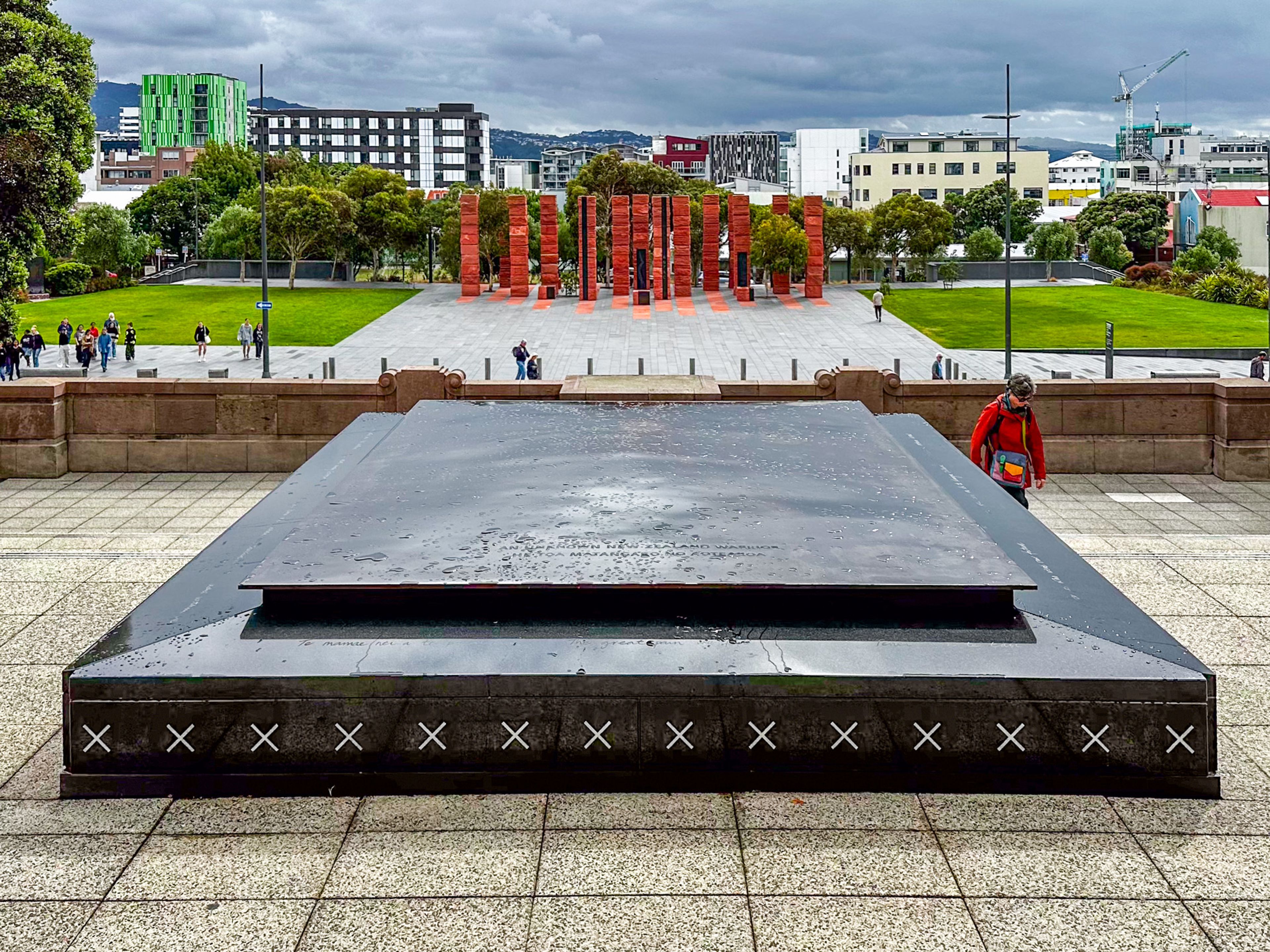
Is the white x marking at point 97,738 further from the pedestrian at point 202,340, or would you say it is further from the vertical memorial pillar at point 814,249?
the vertical memorial pillar at point 814,249

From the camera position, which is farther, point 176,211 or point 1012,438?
point 176,211

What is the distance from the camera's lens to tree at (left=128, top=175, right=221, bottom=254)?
347ft

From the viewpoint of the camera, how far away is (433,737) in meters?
6.62

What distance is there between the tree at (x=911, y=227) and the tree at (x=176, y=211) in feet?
170

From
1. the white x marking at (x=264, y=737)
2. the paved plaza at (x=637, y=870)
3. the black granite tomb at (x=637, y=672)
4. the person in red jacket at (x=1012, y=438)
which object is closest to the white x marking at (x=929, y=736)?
the black granite tomb at (x=637, y=672)

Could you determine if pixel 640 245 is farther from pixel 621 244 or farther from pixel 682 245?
pixel 682 245

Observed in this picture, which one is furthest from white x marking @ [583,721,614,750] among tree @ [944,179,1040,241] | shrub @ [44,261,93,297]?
tree @ [944,179,1040,241]

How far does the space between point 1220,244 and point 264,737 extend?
3783 inches

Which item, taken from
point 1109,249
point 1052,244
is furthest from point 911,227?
point 1109,249

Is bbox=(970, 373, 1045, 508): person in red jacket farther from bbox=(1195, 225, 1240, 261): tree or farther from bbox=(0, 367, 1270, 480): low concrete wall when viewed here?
bbox=(1195, 225, 1240, 261): tree

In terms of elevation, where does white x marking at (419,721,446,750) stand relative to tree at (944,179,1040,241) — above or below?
below

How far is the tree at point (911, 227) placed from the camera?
3356 inches

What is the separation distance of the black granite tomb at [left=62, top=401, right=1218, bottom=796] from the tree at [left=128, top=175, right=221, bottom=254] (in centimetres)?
10348

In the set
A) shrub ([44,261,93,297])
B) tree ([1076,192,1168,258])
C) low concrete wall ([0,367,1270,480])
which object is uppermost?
tree ([1076,192,1168,258])
